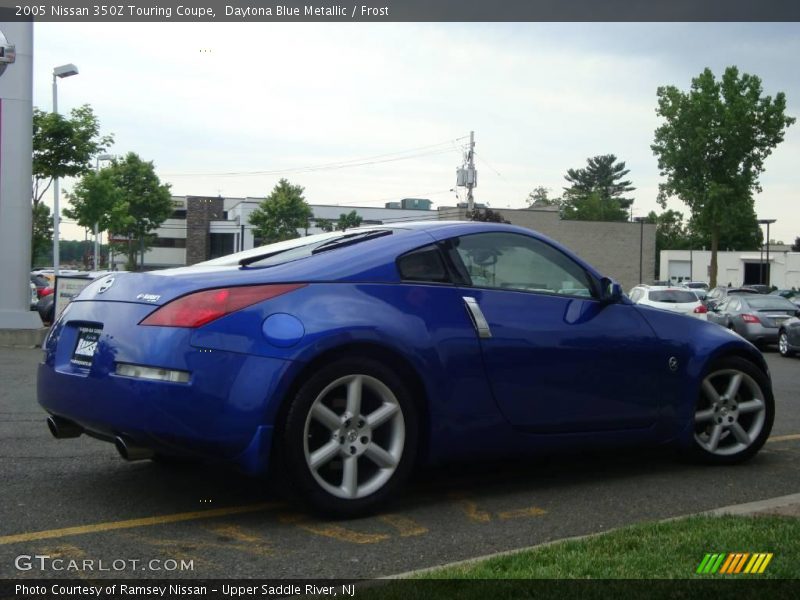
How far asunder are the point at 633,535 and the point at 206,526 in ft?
6.28

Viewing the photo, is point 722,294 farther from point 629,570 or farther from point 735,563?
point 629,570

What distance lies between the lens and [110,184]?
33000mm

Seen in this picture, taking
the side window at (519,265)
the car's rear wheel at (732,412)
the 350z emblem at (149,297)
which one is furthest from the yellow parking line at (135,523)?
the car's rear wheel at (732,412)

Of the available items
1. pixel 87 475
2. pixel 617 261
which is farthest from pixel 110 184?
pixel 617 261

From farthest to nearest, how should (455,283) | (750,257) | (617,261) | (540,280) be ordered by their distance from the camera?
1. (750,257)
2. (617,261)
3. (540,280)
4. (455,283)

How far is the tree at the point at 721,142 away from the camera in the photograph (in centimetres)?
5631

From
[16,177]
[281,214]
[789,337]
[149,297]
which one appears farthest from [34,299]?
[281,214]

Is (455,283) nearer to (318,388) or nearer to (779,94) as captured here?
(318,388)

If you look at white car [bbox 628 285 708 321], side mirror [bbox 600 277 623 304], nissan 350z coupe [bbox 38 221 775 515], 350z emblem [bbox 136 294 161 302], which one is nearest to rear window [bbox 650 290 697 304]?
white car [bbox 628 285 708 321]

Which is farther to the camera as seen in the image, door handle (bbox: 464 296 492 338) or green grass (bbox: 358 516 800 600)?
door handle (bbox: 464 296 492 338)

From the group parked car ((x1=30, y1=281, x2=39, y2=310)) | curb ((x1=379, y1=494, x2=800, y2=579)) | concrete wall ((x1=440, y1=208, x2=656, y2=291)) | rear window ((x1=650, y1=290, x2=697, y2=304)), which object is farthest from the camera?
concrete wall ((x1=440, y1=208, x2=656, y2=291))

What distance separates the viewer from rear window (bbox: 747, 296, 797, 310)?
A: 23578 mm

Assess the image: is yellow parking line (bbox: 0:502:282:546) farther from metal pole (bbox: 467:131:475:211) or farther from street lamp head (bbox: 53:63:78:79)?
metal pole (bbox: 467:131:475:211)

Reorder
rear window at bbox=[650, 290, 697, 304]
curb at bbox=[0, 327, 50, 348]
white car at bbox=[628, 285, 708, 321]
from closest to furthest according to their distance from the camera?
curb at bbox=[0, 327, 50, 348] < white car at bbox=[628, 285, 708, 321] < rear window at bbox=[650, 290, 697, 304]
